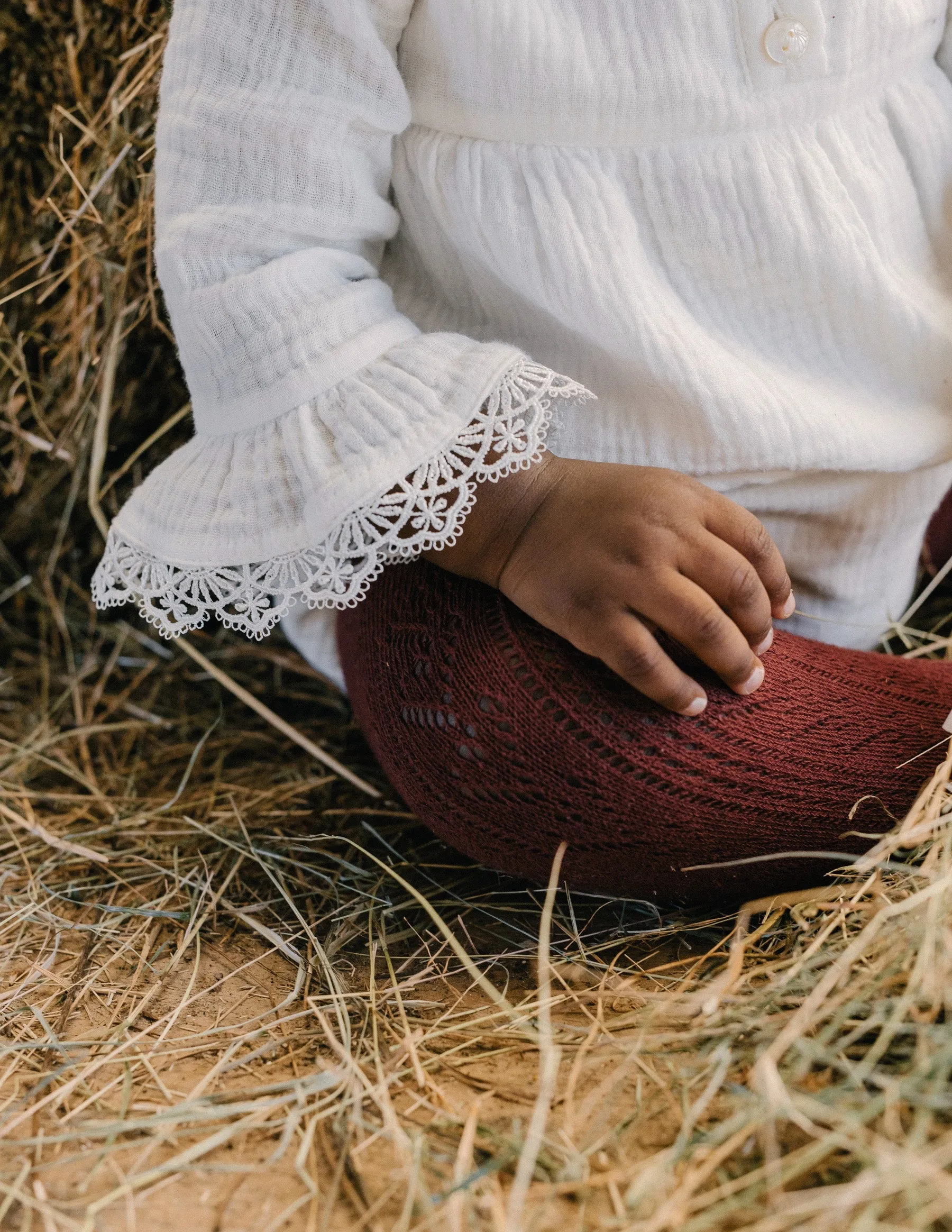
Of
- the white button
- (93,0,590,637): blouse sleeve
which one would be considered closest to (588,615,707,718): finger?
(93,0,590,637): blouse sleeve

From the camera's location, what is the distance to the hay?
1.52 ft

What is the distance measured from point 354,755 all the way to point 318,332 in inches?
17.8

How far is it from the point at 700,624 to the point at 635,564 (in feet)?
0.17

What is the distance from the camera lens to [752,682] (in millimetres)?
633

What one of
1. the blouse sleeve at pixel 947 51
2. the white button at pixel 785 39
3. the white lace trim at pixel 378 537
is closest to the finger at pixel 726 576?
the white lace trim at pixel 378 537

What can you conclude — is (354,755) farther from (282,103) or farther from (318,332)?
(282,103)

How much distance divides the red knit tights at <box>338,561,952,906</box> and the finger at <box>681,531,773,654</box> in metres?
0.05

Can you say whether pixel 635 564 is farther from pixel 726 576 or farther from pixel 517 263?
pixel 517 263

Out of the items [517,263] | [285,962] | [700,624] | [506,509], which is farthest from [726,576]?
[285,962]

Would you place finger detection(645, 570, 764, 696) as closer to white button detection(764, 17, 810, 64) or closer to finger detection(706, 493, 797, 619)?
finger detection(706, 493, 797, 619)

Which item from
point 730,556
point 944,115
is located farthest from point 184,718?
point 944,115

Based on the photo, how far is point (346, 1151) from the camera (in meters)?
0.50

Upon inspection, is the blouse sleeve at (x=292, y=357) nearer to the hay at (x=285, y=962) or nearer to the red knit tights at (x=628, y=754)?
the red knit tights at (x=628, y=754)

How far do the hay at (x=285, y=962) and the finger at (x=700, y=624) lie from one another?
13 centimetres
